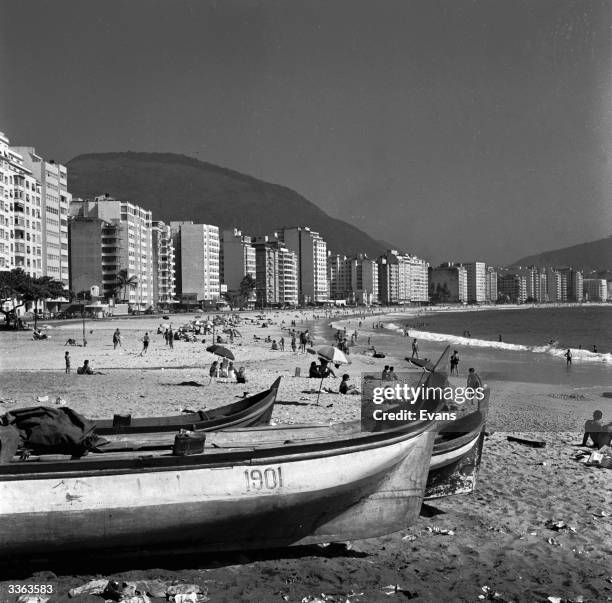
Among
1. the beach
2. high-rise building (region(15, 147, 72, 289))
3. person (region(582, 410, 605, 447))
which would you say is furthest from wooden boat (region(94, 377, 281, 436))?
high-rise building (region(15, 147, 72, 289))

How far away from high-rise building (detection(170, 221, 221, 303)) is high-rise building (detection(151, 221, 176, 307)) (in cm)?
558

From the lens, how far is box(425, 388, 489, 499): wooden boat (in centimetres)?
952

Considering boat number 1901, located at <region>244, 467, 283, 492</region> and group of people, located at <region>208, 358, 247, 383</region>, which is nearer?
boat number 1901, located at <region>244, 467, 283, 492</region>

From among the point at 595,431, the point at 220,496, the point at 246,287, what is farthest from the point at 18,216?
the point at 246,287

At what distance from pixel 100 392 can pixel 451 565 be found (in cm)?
1340

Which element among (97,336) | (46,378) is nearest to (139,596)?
(46,378)

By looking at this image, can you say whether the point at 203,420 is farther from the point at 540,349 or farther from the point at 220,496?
the point at 540,349

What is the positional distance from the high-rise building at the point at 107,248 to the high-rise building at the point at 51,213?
10046 millimetres

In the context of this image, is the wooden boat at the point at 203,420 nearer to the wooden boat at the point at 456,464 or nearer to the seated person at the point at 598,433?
the wooden boat at the point at 456,464

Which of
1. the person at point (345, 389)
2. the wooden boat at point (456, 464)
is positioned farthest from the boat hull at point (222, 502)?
the person at point (345, 389)

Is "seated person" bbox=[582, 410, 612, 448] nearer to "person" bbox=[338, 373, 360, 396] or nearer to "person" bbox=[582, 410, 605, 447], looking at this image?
"person" bbox=[582, 410, 605, 447]

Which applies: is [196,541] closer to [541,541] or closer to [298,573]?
[298,573]

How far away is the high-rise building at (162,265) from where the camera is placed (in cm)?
12581

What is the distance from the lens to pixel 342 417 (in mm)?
15172
